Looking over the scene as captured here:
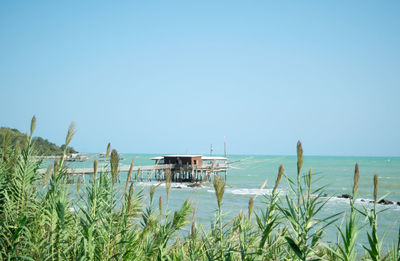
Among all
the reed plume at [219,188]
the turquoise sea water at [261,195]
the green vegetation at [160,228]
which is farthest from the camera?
the turquoise sea water at [261,195]

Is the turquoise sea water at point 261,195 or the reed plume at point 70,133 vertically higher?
the reed plume at point 70,133

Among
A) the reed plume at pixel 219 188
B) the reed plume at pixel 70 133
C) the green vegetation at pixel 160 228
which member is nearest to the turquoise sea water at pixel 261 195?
the green vegetation at pixel 160 228

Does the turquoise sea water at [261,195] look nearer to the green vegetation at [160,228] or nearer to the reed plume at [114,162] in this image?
the green vegetation at [160,228]

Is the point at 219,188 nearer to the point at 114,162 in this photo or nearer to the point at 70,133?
the point at 114,162

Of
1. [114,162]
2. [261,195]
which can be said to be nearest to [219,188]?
[114,162]

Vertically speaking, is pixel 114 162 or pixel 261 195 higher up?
pixel 114 162

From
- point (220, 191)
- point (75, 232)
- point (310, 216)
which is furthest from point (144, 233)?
point (310, 216)

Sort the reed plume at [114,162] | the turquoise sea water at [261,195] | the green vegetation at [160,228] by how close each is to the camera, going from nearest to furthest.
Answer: the green vegetation at [160,228], the reed plume at [114,162], the turquoise sea water at [261,195]

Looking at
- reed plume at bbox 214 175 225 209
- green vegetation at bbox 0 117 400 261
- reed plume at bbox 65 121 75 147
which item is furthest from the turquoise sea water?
reed plume at bbox 65 121 75 147

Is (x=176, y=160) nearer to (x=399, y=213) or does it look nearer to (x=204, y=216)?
(x=204, y=216)

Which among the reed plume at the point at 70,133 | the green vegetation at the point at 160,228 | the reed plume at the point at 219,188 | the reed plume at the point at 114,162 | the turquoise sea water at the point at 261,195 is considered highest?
the reed plume at the point at 70,133

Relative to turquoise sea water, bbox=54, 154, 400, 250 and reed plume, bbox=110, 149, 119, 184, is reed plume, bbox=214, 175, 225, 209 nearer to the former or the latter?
turquoise sea water, bbox=54, 154, 400, 250

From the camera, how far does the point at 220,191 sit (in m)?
1.13

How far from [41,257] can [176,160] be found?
48.2 metres
